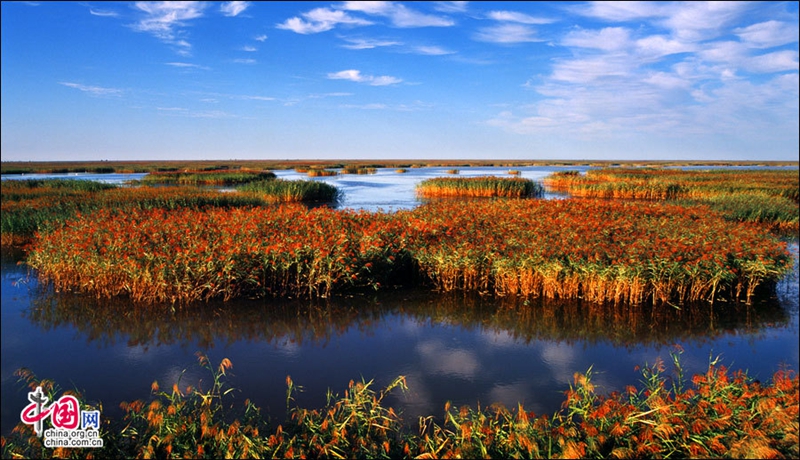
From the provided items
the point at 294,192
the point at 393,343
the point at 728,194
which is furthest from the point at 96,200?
the point at 728,194

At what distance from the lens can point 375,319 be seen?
1079 cm

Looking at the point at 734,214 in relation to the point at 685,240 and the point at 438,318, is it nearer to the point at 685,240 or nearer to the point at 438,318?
the point at 685,240

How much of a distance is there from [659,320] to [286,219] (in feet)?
34.2

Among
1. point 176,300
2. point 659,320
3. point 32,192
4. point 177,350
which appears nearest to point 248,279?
point 176,300

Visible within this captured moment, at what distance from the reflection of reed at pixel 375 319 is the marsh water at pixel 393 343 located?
44 millimetres

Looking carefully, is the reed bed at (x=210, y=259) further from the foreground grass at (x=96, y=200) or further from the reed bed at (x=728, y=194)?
the reed bed at (x=728, y=194)

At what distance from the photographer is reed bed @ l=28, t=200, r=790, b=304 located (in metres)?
11.2

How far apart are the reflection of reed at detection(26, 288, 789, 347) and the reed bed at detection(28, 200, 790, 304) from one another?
50 cm

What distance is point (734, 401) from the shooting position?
5.32 m

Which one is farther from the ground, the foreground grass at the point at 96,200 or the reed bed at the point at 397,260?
the foreground grass at the point at 96,200

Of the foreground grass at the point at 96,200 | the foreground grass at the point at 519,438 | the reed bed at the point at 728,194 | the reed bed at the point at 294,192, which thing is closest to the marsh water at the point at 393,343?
the foreground grass at the point at 519,438

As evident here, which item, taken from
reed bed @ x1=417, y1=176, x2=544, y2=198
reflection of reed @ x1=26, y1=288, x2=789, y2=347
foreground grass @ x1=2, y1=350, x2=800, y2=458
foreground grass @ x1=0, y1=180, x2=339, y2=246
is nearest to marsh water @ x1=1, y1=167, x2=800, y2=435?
reflection of reed @ x1=26, y1=288, x2=789, y2=347

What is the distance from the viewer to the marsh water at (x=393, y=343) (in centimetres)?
736

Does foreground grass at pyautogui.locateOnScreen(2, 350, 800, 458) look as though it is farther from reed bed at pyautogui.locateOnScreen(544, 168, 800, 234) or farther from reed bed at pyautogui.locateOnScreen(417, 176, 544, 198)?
reed bed at pyautogui.locateOnScreen(417, 176, 544, 198)
